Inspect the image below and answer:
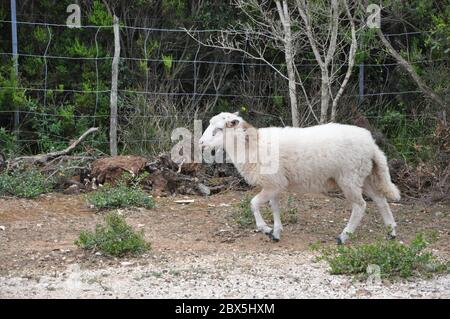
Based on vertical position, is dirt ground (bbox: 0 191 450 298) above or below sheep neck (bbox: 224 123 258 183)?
below

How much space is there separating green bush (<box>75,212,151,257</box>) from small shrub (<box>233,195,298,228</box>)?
4.90 feet

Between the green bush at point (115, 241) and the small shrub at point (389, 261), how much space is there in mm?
1728

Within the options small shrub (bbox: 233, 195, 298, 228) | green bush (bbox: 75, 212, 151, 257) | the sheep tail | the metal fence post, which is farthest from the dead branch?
the sheep tail

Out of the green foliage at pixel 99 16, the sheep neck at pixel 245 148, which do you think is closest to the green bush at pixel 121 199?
the sheep neck at pixel 245 148

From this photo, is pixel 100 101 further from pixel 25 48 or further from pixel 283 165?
pixel 283 165

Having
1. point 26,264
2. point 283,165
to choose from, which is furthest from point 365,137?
point 26,264

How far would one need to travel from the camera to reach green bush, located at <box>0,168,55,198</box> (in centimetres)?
949

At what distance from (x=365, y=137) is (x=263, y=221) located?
1355 millimetres

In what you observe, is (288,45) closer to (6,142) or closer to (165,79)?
(165,79)

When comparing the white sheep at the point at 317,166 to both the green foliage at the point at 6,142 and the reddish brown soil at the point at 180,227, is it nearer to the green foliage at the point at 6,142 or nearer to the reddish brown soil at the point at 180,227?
the reddish brown soil at the point at 180,227

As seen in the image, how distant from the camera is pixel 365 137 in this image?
26.3ft

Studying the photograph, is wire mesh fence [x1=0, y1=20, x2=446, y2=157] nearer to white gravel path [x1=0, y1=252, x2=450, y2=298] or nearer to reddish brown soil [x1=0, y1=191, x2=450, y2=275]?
reddish brown soil [x1=0, y1=191, x2=450, y2=275]

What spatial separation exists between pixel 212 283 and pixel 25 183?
4.23m

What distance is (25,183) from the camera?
9.63 metres
